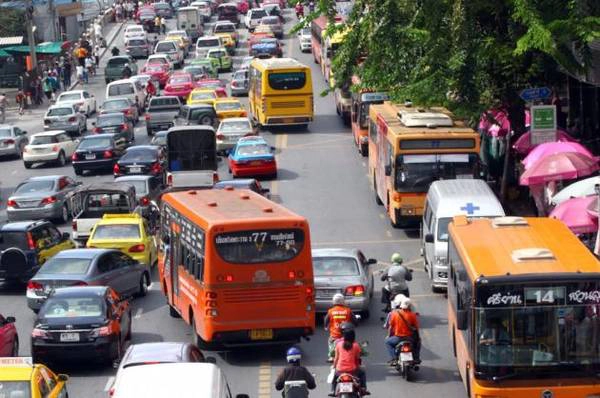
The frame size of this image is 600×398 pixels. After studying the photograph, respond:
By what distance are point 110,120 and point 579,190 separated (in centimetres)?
2754

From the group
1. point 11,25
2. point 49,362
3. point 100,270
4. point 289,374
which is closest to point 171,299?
point 100,270

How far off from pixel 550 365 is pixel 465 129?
1742 cm

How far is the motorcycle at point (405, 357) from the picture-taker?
73.7 ft

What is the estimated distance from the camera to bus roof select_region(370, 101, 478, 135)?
3519 centimetres

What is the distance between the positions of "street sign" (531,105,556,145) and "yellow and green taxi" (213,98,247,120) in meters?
23.0

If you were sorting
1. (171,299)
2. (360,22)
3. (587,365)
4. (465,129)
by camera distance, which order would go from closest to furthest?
(587,365)
(171,299)
(465,129)
(360,22)

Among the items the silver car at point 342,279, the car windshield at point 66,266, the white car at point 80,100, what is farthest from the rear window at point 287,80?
the silver car at point 342,279

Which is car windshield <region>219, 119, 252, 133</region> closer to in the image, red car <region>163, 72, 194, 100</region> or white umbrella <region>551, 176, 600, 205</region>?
red car <region>163, 72, 194, 100</region>

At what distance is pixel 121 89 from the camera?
214ft

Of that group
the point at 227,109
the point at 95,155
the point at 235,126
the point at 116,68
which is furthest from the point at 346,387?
Result: the point at 116,68

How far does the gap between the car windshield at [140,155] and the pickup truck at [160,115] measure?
10.3 metres

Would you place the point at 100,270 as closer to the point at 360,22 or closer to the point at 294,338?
the point at 294,338

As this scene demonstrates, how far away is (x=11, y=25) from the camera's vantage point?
8975 cm

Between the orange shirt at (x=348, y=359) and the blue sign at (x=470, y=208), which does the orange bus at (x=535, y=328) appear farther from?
the blue sign at (x=470, y=208)
